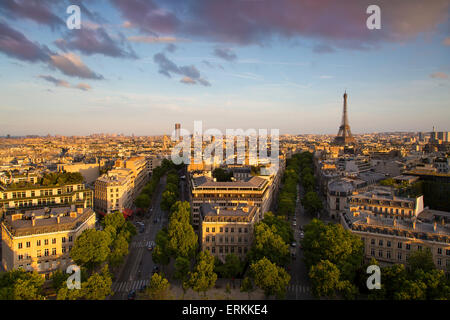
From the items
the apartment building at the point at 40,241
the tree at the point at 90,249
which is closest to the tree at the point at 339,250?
the tree at the point at 90,249

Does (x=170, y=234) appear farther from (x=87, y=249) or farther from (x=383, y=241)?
(x=383, y=241)

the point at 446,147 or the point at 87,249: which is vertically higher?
the point at 446,147

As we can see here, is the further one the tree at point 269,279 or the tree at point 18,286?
the tree at point 269,279

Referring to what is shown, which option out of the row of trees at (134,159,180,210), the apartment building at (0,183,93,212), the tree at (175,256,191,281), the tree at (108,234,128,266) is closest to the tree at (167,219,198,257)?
the tree at (175,256,191,281)

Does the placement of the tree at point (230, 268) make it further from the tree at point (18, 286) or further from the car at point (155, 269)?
the tree at point (18, 286)

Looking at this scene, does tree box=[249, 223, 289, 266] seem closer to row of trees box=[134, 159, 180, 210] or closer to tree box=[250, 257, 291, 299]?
tree box=[250, 257, 291, 299]

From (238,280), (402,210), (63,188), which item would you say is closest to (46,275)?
(63,188)
